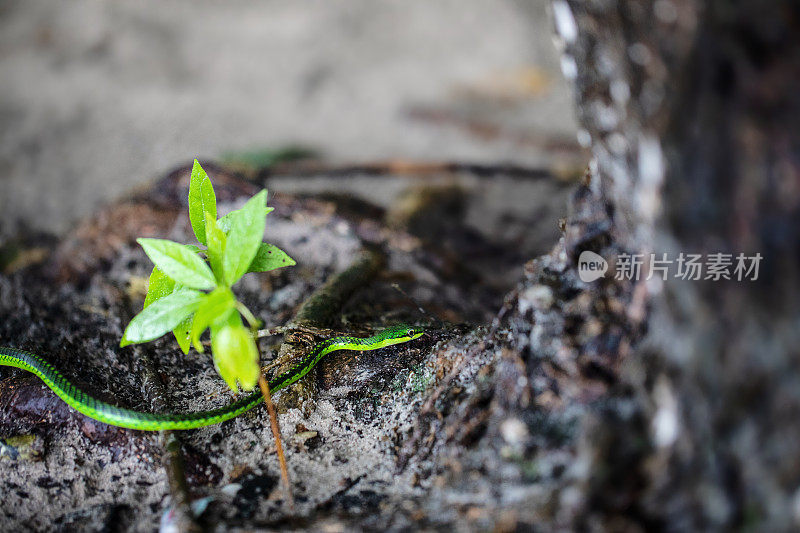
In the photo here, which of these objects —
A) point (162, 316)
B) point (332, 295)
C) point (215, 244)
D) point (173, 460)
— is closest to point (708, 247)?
point (215, 244)

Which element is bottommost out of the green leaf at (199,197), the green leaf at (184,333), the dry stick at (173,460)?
the dry stick at (173,460)

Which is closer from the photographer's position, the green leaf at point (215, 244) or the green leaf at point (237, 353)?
the green leaf at point (237, 353)

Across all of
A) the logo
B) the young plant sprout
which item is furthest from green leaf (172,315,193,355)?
the logo

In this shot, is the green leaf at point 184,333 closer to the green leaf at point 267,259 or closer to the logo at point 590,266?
the green leaf at point 267,259

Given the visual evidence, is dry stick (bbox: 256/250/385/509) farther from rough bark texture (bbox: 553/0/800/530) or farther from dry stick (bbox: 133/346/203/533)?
rough bark texture (bbox: 553/0/800/530)

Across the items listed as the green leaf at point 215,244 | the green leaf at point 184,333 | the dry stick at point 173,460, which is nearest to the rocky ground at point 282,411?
the dry stick at point 173,460
